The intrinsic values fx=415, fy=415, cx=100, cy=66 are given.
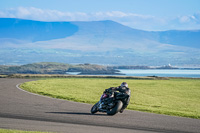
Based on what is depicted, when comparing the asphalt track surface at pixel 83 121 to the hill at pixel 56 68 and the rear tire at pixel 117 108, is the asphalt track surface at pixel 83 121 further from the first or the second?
the hill at pixel 56 68

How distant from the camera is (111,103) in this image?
63.6 feet

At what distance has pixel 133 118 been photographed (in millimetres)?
18531

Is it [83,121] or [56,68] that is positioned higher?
[56,68]

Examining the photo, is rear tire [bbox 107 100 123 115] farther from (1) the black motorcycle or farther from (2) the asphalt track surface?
(2) the asphalt track surface

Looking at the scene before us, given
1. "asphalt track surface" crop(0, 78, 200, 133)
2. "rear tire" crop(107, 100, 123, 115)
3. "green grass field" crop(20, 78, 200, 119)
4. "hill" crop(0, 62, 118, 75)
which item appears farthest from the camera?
"hill" crop(0, 62, 118, 75)

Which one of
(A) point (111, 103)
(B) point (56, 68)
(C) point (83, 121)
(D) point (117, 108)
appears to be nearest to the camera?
(C) point (83, 121)

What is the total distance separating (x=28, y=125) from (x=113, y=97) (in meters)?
4.77

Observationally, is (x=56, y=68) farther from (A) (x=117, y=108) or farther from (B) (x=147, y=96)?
(A) (x=117, y=108)

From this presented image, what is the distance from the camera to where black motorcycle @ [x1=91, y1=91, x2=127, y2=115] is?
19.1 metres

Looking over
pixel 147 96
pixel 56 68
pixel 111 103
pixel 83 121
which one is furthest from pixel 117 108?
pixel 56 68

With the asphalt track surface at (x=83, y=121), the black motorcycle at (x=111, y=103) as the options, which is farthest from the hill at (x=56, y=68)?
the black motorcycle at (x=111, y=103)

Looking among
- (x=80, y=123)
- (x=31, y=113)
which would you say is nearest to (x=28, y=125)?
(x=80, y=123)

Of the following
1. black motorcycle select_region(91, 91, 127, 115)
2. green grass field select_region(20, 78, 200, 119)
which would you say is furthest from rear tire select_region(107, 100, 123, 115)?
green grass field select_region(20, 78, 200, 119)

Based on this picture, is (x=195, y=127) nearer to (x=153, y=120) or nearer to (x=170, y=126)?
(x=170, y=126)
